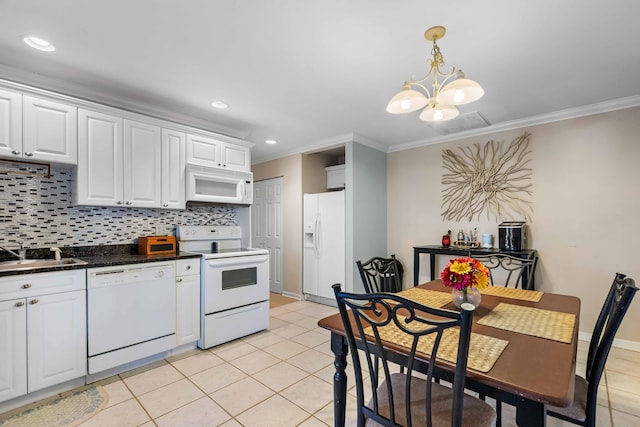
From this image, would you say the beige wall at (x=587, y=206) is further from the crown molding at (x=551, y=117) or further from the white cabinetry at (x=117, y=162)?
the white cabinetry at (x=117, y=162)

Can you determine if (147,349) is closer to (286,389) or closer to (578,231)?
(286,389)

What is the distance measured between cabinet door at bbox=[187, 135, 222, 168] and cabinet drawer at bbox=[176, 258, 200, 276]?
106cm

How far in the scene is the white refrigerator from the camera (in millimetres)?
4316

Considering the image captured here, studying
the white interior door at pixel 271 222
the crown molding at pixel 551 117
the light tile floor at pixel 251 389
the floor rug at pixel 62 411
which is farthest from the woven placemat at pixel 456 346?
the white interior door at pixel 271 222

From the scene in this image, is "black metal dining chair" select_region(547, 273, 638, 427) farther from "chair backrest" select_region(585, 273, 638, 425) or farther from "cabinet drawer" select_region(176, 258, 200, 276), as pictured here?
"cabinet drawer" select_region(176, 258, 200, 276)

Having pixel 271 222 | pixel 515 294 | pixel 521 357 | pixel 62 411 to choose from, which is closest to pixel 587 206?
pixel 515 294

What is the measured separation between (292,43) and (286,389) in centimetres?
244

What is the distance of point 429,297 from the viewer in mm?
1935

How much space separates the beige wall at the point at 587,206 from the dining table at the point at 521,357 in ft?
5.91

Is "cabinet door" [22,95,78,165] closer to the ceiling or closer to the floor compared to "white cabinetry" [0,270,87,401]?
closer to the ceiling

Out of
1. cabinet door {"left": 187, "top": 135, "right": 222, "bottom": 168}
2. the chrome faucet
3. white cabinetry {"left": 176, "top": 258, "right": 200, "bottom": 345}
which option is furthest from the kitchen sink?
cabinet door {"left": 187, "top": 135, "right": 222, "bottom": 168}

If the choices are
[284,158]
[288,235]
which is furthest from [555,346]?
[284,158]

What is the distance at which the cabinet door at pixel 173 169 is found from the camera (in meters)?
3.04

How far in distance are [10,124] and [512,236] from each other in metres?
4.59
